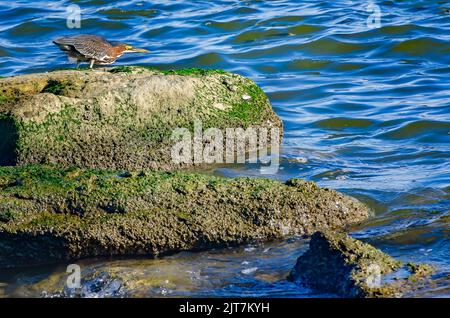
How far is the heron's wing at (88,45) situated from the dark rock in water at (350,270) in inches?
171

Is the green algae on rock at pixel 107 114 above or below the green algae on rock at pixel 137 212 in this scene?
above

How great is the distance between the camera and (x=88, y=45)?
8883 millimetres

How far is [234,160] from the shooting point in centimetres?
782

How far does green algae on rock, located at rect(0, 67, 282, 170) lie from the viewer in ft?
22.5

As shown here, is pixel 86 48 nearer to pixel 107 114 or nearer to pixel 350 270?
pixel 107 114

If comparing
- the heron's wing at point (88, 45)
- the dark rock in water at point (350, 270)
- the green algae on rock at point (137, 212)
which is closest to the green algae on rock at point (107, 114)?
the green algae on rock at point (137, 212)

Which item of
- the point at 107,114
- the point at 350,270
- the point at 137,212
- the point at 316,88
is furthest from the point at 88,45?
the point at 350,270

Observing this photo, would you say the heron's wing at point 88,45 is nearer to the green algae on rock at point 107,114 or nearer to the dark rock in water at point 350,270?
the green algae on rock at point 107,114

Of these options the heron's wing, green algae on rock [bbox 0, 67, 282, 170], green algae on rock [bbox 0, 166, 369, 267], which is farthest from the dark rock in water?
the heron's wing

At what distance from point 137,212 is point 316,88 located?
17.8 ft

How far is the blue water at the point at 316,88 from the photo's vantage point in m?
5.62

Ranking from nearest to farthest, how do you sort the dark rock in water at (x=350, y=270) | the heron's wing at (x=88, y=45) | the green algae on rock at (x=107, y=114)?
the dark rock in water at (x=350, y=270)
the green algae on rock at (x=107, y=114)
the heron's wing at (x=88, y=45)
